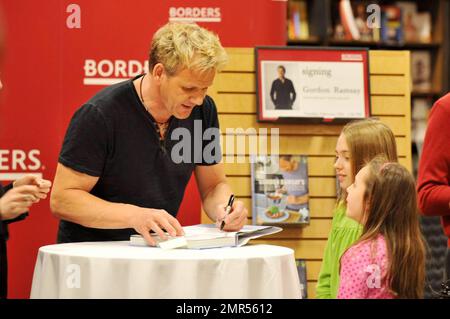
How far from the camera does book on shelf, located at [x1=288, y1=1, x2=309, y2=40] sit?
643 centimetres

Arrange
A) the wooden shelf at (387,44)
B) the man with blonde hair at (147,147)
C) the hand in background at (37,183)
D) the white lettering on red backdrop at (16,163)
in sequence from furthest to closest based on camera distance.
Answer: the wooden shelf at (387,44) < the white lettering on red backdrop at (16,163) < the man with blonde hair at (147,147) < the hand in background at (37,183)

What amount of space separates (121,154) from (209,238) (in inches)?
21.7

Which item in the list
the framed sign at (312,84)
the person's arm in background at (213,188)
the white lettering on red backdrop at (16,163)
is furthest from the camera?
the framed sign at (312,84)

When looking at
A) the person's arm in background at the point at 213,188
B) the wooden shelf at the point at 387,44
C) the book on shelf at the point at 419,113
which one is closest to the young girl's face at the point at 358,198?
the person's arm in background at the point at 213,188

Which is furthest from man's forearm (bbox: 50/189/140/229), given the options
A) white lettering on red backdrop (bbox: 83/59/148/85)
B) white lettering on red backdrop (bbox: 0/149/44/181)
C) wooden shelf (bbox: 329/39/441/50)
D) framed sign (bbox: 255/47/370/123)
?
wooden shelf (bbox: 329/39/441/50)

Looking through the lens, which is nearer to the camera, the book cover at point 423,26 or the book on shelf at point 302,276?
the book on shelf at point 302,276

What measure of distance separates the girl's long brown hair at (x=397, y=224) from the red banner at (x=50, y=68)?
171cm

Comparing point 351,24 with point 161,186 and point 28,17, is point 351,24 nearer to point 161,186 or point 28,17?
point 28,17

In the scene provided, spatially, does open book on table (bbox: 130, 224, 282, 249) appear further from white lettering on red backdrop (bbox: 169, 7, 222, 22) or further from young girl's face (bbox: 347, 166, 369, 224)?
white lettering on red backdrop (bbox: 169, 7, 222, 22)

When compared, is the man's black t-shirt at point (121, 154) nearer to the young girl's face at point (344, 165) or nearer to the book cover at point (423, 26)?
the young girl's face at point (344, 165)

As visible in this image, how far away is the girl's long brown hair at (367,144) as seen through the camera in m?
2.83

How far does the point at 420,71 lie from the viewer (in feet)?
22.1
